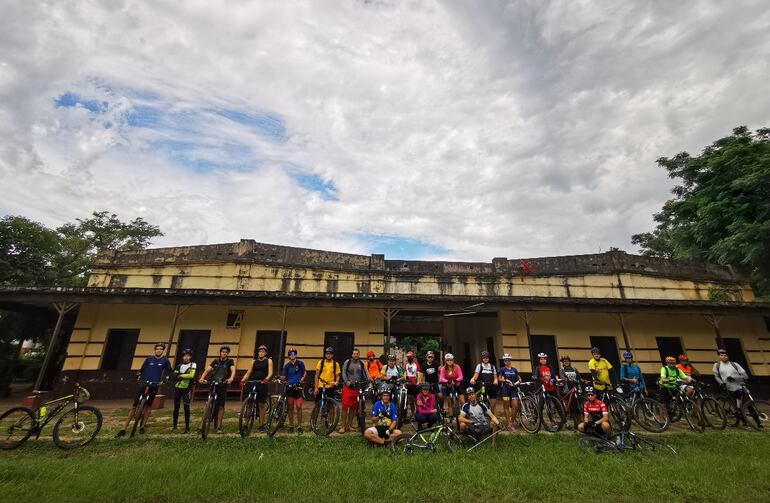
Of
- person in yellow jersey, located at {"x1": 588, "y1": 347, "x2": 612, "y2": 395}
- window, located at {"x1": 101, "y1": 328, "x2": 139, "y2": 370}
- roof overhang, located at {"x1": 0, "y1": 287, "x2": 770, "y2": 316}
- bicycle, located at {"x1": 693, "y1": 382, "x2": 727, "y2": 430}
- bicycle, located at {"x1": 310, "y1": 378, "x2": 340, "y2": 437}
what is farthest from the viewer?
window, located at {"x1": 101, "y1": 328, "x2": 139, "y2": 370}

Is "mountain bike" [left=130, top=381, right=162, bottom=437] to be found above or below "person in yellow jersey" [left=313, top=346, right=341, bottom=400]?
below

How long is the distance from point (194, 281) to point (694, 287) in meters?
21.3

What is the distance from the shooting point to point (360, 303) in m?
11.1

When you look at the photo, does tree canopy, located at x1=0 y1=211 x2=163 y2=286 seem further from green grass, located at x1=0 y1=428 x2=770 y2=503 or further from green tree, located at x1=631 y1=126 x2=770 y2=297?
green tree, located at x1=631 y1=126 x2=770 y2=297

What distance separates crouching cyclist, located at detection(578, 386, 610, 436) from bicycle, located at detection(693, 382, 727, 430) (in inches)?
125

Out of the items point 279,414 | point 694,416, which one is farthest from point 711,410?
point 279,414

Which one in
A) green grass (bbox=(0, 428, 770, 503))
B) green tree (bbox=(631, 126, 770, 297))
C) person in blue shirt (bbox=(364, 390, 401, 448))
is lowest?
green grass (bbox=(0, 428, 770, 503))

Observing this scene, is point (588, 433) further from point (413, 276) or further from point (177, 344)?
point (177, 344)

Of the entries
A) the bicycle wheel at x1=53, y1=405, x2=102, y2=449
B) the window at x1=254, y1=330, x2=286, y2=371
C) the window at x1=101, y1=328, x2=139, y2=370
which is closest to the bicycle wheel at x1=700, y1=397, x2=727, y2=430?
the window at x1=254, y1=330, x2=286, y2=371

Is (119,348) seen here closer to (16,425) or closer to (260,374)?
(16,425)

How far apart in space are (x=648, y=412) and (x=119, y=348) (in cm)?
1592

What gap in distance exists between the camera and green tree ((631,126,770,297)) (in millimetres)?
12742

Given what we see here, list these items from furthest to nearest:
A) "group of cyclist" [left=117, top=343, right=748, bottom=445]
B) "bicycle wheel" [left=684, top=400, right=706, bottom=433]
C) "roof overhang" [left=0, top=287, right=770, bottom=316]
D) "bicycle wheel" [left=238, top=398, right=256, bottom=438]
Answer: "roof overhang" [left=0, top=287, right=770, bottom=316], "bicycle wheel" [left=684, top=400, right=706, bottom=433], "bicycle wheel" [left=238, top=398, right=256, bottom=438], "group of cyclist" [left=117, top=343, right=748, bottom=445]

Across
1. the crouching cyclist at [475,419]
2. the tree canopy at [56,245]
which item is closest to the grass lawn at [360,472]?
the crouching cyclist at [475,419]
